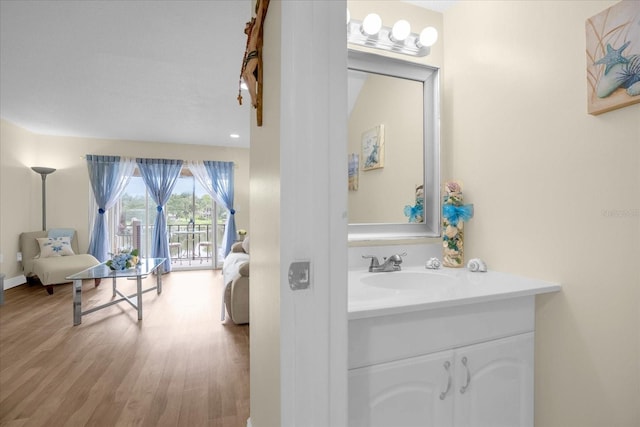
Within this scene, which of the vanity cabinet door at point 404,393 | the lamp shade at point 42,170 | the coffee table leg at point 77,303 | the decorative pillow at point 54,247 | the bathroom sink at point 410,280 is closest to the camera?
the vanity cabinet door at point 404,393

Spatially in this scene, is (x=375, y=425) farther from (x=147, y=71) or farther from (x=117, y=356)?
(x=147, y=71)

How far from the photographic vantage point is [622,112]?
103 cm

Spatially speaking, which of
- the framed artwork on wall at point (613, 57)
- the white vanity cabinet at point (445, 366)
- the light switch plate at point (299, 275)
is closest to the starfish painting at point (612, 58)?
the framed artwork on wall at point (613, 57)

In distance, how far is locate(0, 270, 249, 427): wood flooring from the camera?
173 cm

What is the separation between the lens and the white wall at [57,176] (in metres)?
4.54

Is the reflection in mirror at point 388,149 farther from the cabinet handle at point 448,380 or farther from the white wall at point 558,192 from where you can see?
the cabinet handle at point 448,380

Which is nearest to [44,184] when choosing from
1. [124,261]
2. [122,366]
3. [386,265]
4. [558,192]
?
[124,261]

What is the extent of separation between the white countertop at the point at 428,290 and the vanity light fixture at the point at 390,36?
1142 millimetres

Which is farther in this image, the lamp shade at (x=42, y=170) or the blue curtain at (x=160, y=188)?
the blue curtain at (x=160, y=188)

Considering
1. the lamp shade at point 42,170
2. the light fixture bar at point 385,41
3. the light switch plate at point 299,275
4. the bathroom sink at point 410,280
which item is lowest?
the bathroom sink at point 410,280

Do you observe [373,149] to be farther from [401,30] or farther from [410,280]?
[410,280]

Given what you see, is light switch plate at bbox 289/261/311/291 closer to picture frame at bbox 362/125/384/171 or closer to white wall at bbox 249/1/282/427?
white wall at bbox 249/1/282/427

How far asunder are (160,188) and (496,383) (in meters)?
6.06

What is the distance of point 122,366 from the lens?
2248 millimetres
